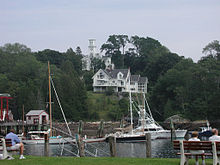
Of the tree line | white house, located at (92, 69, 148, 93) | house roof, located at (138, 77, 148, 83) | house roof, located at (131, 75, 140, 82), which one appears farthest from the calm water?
house roof, located at (131, 75, 140, 82)

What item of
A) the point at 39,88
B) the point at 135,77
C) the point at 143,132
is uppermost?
the point at 135,77

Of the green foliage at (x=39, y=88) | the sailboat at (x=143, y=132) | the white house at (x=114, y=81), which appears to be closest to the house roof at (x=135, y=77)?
the white house at (x=114, y=81)

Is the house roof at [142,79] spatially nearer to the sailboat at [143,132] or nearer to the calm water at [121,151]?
the sailboat at [143,132]

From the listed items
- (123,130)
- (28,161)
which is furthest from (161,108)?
(28,161)

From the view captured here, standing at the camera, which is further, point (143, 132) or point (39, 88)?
point (39, 88)

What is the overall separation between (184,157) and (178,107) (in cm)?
8368

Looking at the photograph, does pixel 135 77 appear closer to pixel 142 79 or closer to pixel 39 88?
pixel 142 79

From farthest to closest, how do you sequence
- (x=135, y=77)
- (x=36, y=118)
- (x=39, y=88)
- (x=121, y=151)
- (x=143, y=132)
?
(x=135, y=77) < (x=39, y=88) < (x=36, y=118) < (x=143, y=132) < (x=121, y=151)

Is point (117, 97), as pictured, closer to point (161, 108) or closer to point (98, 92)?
point (98, 92)

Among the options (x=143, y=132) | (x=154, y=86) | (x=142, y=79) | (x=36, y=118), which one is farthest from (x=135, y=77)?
(x=143, y=132)

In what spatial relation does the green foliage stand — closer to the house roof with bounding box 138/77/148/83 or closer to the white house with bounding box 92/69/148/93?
the white house with bounding box 92/69/148/93

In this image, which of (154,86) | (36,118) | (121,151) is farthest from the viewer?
(154,86)

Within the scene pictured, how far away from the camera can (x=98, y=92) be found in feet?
419

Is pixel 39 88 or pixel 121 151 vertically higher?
pixel 39 88
